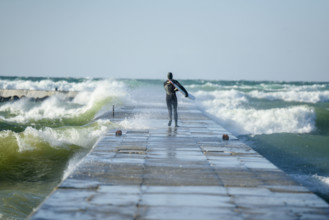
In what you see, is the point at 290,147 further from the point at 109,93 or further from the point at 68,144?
the point at 109,93

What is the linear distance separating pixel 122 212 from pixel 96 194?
0.79 metres

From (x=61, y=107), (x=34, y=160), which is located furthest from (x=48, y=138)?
(x=61, y=107)

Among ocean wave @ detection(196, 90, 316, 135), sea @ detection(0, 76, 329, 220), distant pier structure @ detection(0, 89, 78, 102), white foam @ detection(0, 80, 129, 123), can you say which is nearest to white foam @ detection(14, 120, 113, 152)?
sea @ detection(0, 76, 329, 220)

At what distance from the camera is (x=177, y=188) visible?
541 centimetres

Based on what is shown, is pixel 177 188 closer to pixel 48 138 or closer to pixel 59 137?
pixel 48 138

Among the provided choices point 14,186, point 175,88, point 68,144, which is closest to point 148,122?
point 175,88

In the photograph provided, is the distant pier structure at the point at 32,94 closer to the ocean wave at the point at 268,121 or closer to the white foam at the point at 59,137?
the ocean wave at the point at 268,121

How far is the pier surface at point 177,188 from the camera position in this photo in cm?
440

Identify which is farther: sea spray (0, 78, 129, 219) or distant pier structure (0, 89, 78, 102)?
distant pier structure (0, 89, 78, 102)

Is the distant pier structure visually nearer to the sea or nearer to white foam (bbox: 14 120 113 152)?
the sea

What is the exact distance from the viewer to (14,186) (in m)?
8.25

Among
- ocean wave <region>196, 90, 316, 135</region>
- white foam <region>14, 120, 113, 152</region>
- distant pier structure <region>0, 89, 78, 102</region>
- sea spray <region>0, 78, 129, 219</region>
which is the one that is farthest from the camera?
distant pier structure <region>0, 89, 78, 102</region>

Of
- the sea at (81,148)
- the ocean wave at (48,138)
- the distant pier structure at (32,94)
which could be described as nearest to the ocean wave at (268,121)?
the sea at (81,148)

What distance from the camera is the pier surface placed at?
440 centimetres
